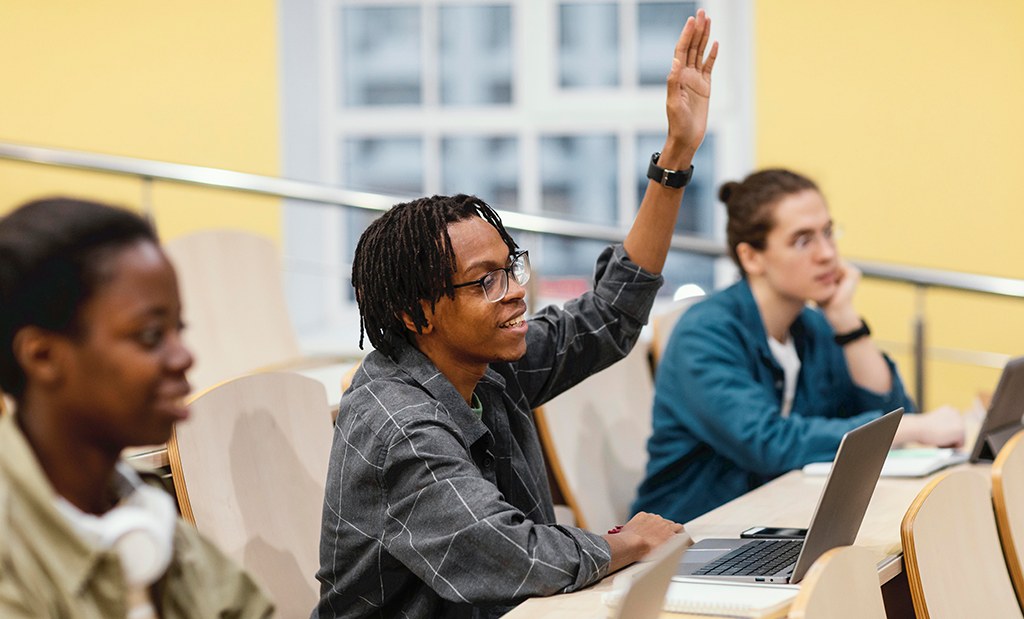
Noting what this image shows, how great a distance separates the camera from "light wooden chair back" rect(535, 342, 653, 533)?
258 centimetres

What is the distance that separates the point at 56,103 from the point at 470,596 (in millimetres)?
4342

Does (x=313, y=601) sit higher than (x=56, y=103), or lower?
lower

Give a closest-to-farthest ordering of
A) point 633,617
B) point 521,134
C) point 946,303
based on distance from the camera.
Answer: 1. point 633,617
2. point 946,303
3. point 521,134

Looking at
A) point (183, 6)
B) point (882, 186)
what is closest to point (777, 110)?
point (882, 186)

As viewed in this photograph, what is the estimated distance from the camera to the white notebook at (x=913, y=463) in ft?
7.77

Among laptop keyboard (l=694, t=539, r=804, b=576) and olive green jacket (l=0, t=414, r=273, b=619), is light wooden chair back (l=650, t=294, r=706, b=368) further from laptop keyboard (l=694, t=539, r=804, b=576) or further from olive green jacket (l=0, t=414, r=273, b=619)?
olive green jacket (l=0, t=414, r=273, b=619)

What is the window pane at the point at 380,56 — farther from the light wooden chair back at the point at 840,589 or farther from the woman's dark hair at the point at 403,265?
the light wooden chair back at the point at 840,589

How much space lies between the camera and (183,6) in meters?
5.30

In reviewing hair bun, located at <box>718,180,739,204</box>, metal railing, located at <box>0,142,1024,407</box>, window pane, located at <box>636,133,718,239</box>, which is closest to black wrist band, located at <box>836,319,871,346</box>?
hair bun, located at <box>718,180,739,204</box>

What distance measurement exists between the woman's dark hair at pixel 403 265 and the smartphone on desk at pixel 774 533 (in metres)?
0.59

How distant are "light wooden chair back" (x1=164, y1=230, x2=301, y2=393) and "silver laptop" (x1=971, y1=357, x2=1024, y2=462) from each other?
1661 mm

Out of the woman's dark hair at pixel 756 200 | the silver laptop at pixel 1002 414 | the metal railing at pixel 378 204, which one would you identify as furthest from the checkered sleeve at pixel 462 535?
the metal railing at pixel 378 204

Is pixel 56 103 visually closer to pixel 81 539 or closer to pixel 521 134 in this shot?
pixel 521 134

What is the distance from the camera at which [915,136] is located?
5148 mm
